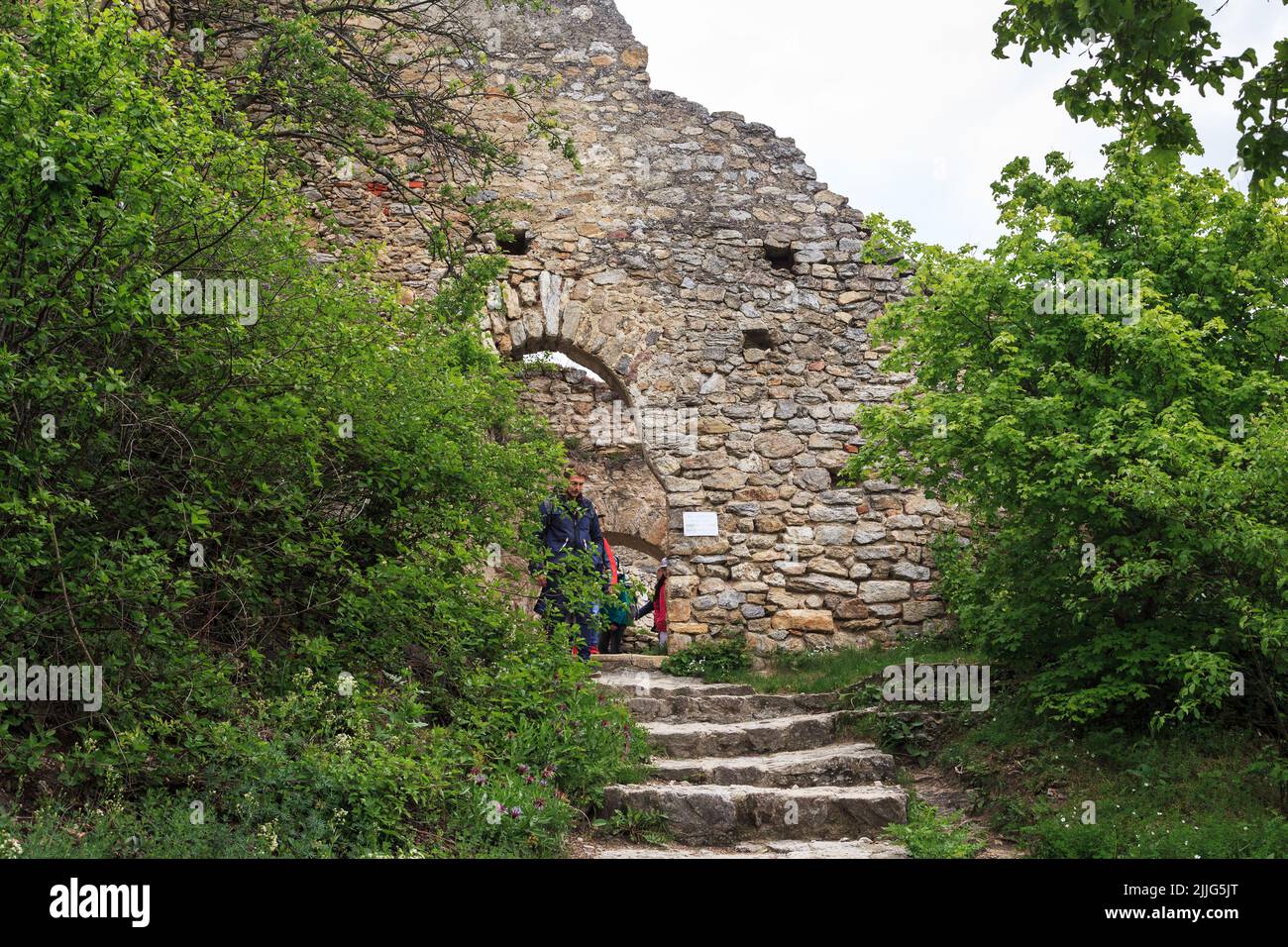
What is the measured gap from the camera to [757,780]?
5.77m

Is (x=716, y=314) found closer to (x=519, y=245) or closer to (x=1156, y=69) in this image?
(x=519, y=245)

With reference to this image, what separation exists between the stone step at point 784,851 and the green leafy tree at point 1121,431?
1305 mm

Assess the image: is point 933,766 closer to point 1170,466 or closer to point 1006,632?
point 1006,632

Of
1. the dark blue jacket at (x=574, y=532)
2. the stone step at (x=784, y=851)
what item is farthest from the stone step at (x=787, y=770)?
the dark blue jacket at (x=574, y=532)

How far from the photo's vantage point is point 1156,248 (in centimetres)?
593

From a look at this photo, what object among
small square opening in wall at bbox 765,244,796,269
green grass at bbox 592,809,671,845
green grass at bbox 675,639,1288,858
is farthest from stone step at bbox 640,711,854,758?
small square opening in wall at bbox 765,244,796,269

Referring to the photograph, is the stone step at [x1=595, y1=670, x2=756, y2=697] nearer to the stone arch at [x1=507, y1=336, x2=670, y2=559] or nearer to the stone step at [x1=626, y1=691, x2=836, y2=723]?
the stone step at [x1=626, y1=691, x2=836, y2=723]

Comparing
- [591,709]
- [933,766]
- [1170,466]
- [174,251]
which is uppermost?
[174,251]

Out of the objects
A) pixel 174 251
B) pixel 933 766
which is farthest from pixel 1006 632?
pixel 174 251

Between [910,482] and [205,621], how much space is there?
4231 mm

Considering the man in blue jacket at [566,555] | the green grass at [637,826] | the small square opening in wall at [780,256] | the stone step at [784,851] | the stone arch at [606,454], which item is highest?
the small square opening in wall at [780,256]

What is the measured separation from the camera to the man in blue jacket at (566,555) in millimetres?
5816

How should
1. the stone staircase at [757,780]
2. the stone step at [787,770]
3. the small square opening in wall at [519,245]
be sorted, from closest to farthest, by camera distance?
the stone staircase at [757,780] < the stone step at [787,770] < the small square opening in wall at [519,245]

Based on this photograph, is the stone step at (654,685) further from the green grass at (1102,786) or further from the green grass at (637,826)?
the green grass at (637,826)
